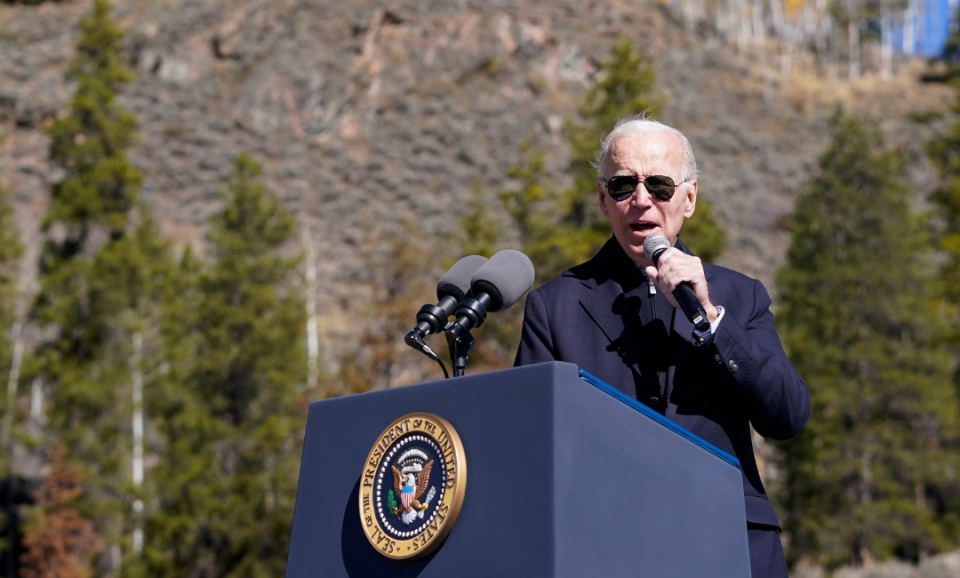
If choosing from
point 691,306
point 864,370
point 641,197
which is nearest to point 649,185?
point 641,197

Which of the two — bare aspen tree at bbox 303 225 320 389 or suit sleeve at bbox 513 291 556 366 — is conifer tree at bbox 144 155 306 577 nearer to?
bare aspen tree at bbox 303 225 320 389

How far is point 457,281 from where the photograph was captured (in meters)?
2.62

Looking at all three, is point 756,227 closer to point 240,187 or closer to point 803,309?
point 803,309

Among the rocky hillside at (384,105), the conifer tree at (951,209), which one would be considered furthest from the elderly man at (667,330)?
the rocky hillside at (384,105)

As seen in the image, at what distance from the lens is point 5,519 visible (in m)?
25.6

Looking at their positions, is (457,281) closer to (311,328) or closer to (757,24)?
(311,328)

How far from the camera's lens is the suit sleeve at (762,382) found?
91.3 inches

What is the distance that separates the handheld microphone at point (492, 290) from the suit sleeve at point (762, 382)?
22.8 inches

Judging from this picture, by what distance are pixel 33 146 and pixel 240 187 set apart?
3556 cm

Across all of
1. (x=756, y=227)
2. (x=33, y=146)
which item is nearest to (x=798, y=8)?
(x=756, y=227)

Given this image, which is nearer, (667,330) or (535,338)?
(667,330)

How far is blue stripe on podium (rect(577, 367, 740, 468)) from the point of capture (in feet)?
6.16

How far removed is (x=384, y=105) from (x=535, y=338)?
205 ft

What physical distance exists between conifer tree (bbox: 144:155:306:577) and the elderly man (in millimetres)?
20015
